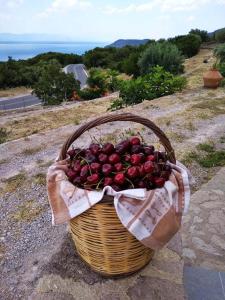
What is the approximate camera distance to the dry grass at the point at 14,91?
35625 millimetres

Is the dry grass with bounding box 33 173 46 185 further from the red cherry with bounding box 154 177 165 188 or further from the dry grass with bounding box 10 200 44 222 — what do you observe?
the red cherry with bounding box 154 177 165 188

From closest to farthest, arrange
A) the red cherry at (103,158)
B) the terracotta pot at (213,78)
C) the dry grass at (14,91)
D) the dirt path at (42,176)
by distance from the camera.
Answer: the red cherry at (103,158), the dirt path at (42,176), the terracotta pot at (213,78), the dry grass at (14,91)

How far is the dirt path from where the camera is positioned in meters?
2.56

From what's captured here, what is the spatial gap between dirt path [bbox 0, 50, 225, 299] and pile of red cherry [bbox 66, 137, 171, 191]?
30.3 inches

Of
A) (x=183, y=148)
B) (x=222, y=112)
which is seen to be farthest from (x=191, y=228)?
(x=222, y=112)

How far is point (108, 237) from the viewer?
2.05 metres

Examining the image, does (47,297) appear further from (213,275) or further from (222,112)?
(222,112)

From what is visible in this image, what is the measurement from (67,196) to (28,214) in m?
1.55

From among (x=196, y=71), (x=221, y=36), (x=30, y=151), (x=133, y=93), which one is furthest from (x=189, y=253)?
(x=221, y=36)

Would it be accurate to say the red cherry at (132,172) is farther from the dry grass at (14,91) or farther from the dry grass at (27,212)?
the dry grass at (14,91)

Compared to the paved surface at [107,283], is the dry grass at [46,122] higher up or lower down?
lower down

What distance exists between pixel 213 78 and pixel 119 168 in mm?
8480

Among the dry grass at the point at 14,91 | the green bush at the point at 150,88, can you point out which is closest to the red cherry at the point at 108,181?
the green bush at the point at 150,88

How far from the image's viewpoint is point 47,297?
225 cm
